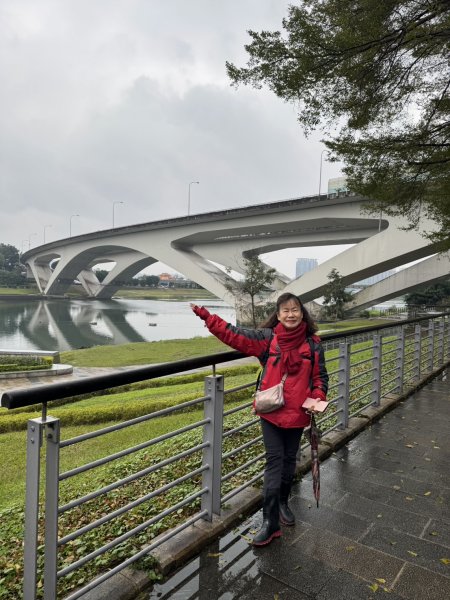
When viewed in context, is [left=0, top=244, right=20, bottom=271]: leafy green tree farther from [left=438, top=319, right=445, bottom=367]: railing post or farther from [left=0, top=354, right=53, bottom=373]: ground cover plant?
[left=438, top=319, right=445, bottom=367]: railing post

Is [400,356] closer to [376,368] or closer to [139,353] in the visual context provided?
[376,368]

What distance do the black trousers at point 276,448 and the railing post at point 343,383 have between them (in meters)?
1.76

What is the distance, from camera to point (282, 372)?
7.66ft

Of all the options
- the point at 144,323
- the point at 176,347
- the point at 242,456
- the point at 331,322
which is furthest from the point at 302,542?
the point at 144,323

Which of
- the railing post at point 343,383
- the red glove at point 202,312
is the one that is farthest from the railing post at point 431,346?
the red glove at point 202,312

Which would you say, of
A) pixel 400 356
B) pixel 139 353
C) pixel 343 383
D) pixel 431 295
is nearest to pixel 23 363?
pixel 139 353

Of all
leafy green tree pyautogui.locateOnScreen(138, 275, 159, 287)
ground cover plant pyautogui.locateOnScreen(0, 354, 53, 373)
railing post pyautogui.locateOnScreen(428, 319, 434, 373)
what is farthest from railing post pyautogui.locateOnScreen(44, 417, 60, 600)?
leafy green tree pyautogui.locateOnScreen(138, 275, 159, 287)

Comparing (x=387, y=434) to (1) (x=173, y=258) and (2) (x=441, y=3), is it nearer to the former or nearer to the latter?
(2) (x=441, y=3)

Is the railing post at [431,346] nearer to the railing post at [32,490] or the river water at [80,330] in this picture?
the railing post at [32,490]

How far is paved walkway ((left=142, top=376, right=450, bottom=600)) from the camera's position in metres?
2.05

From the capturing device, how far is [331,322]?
3058 centimetres

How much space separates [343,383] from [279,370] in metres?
1.99

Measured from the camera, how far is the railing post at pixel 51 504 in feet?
5.30

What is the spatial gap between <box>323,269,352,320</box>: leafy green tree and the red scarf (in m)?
25.8
